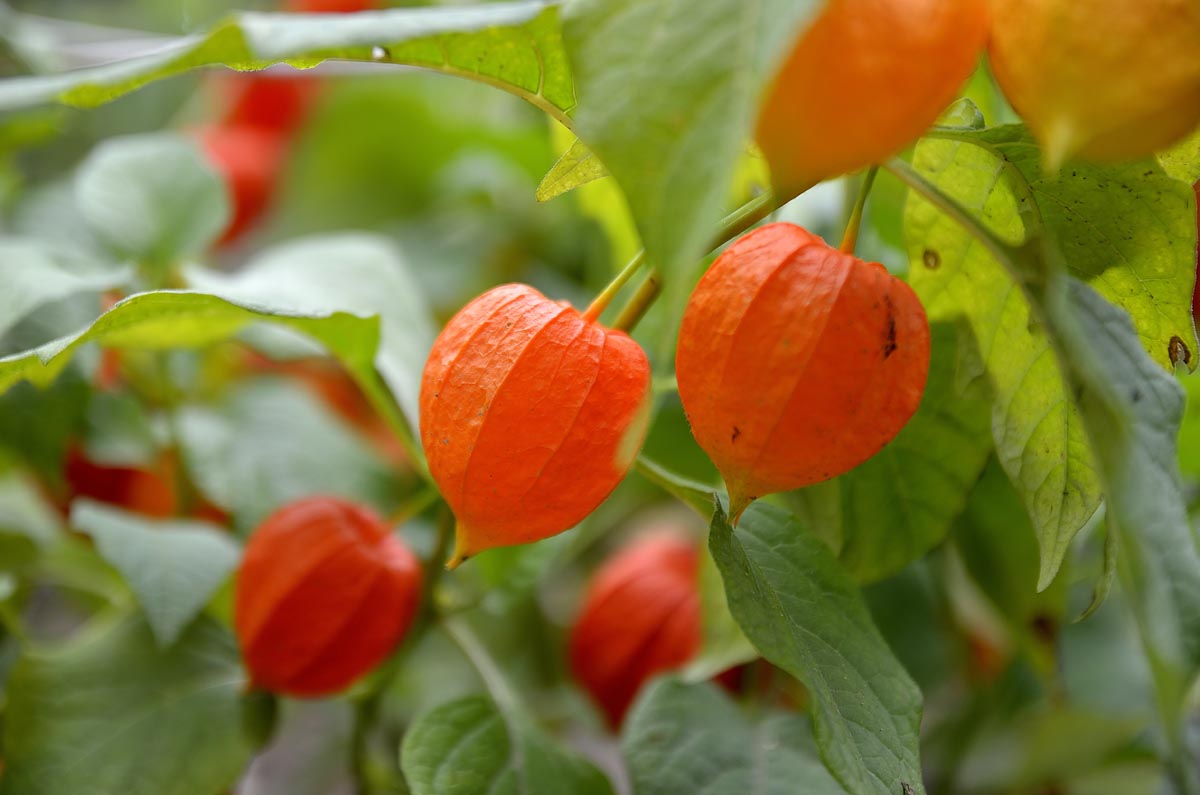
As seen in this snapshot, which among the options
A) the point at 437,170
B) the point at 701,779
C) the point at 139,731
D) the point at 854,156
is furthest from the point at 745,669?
the point at 437,170

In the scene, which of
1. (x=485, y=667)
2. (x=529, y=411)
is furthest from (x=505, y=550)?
(x=529, y=411)

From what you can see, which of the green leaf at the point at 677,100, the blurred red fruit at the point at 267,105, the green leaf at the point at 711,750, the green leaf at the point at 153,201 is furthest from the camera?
the blurred red fruit at the point at 267,105

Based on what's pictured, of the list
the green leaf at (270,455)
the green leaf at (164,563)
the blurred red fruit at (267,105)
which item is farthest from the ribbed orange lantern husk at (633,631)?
the blurred red fruit at (267,105)

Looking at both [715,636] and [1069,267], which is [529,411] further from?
[715,636]

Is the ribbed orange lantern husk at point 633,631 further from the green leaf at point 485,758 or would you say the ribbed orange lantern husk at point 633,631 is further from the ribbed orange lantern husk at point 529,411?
the ribbed orange lantern husk at point 529,411

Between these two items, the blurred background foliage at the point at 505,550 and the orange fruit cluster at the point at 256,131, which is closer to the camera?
the blurred background foliage at the point at 505,550

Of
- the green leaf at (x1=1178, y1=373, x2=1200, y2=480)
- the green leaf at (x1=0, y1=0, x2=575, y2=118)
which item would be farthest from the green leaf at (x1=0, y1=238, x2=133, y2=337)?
the green leaf at (x1=1178, y1=373, x2=1200, y2=480)

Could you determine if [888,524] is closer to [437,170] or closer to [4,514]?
[4,514]
